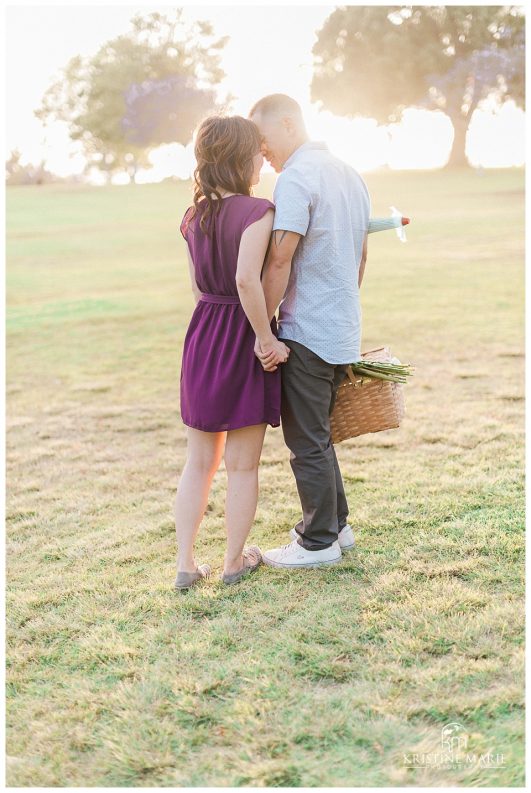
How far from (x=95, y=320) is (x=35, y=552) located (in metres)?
7.20

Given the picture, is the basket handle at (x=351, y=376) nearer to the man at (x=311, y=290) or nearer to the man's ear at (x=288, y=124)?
the man at (x=311, y=290)

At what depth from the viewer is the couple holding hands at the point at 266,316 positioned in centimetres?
303

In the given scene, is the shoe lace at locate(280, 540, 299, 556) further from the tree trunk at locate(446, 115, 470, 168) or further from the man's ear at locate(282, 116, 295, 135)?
the tree trunk at locate(446, 115, 470, 168)

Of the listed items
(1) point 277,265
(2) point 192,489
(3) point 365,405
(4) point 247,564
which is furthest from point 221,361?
(4) point 247,564

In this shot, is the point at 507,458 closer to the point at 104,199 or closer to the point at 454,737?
the point at 454,737

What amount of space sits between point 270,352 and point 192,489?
66 centimetres

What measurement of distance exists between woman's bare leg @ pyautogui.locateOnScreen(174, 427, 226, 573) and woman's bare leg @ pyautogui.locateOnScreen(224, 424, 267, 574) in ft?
0.27

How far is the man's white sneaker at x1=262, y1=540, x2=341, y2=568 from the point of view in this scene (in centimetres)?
344

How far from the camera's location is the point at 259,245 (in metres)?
2.98

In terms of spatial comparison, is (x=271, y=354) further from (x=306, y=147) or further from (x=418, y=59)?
(x=418, y=59)

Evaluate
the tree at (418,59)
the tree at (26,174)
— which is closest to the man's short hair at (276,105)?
the tree at (418,59)
